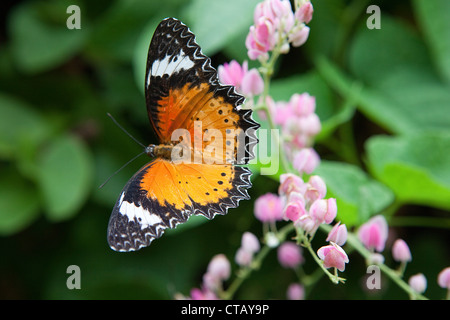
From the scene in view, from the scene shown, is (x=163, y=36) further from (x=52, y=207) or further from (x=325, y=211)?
(x=52, y=207)

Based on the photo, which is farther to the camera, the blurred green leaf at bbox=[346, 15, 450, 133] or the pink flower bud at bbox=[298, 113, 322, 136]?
the blurred green leaf at bbox=[346, 15, 450, 133]

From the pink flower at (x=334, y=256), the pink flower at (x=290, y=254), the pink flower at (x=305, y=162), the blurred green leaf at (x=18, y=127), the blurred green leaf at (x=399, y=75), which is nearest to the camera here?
the pink flower at (x=334, y=256)

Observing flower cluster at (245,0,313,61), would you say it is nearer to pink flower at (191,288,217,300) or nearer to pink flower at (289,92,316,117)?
pink flower at (289,92,316,117)

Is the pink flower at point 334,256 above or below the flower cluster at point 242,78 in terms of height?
below

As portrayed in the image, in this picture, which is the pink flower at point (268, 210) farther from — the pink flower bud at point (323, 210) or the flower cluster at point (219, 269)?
the pink flower bud at point (323, 210)

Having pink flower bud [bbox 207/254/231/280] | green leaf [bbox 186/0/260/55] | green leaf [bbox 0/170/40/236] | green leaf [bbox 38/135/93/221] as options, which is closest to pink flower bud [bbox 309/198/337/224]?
pink flower bud [bbox 207/254/231/280]

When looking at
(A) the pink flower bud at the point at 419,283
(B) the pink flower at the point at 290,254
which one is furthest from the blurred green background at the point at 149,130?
(A) the pink flower bud at the point at 419,283

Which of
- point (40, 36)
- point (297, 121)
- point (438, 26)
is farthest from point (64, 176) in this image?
point (438, 26)

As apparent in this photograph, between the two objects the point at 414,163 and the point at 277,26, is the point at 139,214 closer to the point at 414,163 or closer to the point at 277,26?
the point at 277,26
